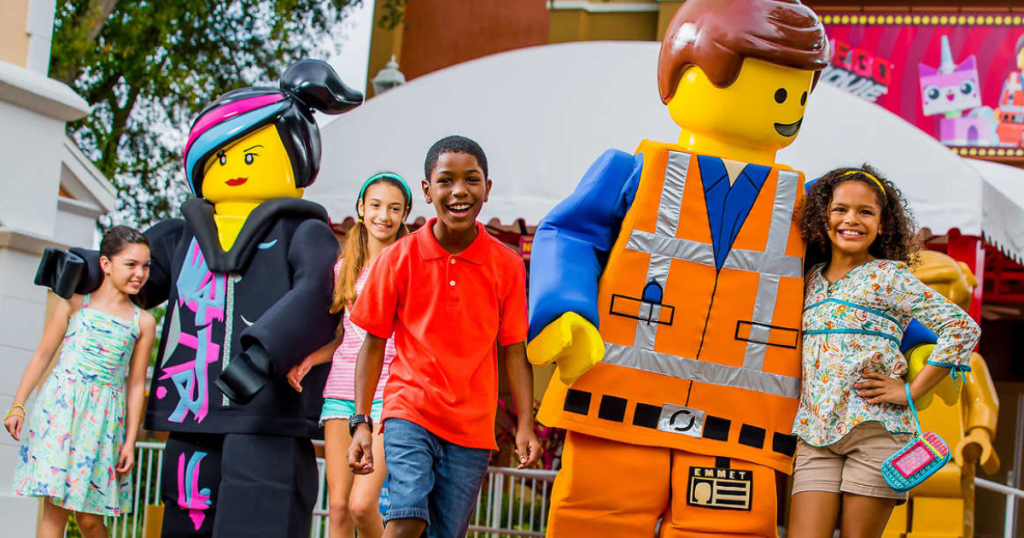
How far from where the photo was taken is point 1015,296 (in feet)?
32.6

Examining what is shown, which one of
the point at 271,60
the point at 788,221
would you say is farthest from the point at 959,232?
the point at 271,60

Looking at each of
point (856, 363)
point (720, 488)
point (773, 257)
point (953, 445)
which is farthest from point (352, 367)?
point (953, 445)

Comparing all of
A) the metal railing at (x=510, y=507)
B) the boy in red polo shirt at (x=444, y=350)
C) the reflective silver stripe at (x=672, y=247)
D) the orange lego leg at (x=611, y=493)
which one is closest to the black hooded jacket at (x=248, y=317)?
the boy in red polo shirt at (x=444, y=350)

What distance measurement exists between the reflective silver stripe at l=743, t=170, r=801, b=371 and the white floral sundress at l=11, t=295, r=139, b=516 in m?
2.64

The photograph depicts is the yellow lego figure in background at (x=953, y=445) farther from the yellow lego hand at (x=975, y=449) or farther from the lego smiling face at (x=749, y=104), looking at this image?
the lego smiling face at (x=749, y=104)

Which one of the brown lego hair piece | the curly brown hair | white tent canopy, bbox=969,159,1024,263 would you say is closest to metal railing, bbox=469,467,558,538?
the curly brown hair

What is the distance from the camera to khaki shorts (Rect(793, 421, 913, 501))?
359 cm

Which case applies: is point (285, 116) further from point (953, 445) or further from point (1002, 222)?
point (1002, 222)

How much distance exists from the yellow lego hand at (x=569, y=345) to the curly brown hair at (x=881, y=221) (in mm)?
843

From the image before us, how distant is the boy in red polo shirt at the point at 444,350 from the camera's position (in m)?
3.55

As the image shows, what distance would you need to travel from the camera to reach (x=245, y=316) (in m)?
4.54

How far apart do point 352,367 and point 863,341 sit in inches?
79.4

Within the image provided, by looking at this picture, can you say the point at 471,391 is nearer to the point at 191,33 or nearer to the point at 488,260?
the point at 488,260

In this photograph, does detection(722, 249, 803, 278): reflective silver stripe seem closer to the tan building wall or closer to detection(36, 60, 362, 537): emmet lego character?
detection(36, 60, 362, 537): emmet lego character
